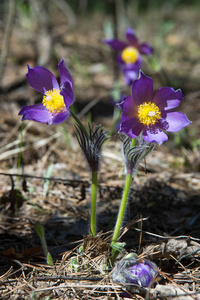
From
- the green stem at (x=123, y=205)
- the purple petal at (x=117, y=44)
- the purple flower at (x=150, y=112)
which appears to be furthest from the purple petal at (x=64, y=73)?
the purple petal at (x=117, y=44)

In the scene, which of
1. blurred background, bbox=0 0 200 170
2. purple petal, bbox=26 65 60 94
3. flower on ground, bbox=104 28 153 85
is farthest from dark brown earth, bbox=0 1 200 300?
flower on ground, bbox=104 28 153 85

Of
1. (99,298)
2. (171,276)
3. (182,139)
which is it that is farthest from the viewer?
(182,139)

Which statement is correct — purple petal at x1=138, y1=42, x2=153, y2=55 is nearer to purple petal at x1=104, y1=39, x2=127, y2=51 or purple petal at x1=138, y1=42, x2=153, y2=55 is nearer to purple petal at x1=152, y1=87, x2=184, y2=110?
purple petal at x1=104, y1=39, x2=127, y2=51

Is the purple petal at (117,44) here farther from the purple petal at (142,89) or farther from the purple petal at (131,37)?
the purple petal at (142,89)

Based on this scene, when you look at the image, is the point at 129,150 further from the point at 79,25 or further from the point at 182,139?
the point at 79,25

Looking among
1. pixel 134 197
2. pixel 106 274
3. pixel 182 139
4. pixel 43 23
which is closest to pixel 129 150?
pixel 106 274
